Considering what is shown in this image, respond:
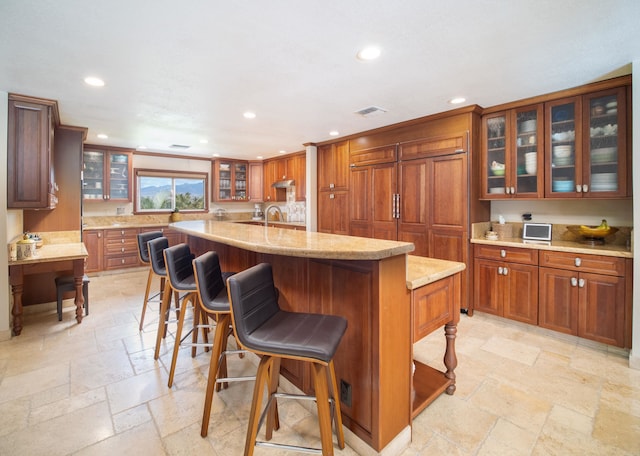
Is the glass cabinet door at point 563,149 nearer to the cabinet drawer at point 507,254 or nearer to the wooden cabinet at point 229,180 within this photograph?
the cabinet drawer at point 507,254

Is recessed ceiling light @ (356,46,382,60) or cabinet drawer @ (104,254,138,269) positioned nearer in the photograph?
recessed ceiling light @ (356,46,382,60)

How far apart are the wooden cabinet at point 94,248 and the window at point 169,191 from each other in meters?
0.98

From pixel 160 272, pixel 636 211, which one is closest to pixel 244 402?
pixel 160 272

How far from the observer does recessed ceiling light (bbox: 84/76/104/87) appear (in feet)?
8.85

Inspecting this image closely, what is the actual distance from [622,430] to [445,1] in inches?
106

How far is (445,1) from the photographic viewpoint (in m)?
1.70

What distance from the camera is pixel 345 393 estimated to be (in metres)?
1.69

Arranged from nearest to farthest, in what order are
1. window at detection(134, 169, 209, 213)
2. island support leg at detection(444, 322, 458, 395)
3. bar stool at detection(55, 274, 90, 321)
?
island support leg at detection(444, 322, 458, 395) → bar stool at detection(55, 274, 90, 321) → window at detection(134, 169, 209, 213)

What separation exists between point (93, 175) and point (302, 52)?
5.39 m

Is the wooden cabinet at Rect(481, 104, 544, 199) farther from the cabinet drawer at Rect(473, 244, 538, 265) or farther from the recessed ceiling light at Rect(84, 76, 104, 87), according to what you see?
the recessed ceiling light at Rect(84, 76, 104, 87)

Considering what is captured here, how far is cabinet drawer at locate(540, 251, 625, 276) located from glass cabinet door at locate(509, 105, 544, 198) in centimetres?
68

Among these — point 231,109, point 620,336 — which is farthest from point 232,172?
point 620,336

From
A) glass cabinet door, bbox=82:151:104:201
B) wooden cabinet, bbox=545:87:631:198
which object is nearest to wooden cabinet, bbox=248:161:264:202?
glass cabinet door, bbox=82:151:104:201

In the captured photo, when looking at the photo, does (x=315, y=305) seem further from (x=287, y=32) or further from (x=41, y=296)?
(x=41, y=296)
